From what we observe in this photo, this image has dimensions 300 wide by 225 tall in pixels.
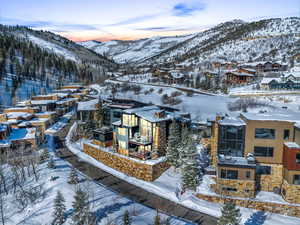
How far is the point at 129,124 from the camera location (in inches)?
1184

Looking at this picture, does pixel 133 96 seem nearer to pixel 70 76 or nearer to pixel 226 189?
pixel 226 189

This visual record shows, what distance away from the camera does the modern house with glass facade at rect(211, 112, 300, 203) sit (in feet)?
70.3

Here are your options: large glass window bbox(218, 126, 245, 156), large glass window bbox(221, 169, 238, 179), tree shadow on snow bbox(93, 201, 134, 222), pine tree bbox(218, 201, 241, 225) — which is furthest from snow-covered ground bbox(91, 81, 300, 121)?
pine tree bbox(218, 201, 241, 225)

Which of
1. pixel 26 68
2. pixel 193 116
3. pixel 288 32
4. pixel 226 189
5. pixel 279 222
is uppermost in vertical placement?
pixel 288 32

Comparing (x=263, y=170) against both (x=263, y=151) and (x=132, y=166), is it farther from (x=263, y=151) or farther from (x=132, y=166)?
(x=132, y=166)

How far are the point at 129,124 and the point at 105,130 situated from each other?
15.1 feet

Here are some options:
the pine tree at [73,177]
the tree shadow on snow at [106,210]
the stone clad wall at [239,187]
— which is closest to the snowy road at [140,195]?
the tree shadow on snow at [106,210]

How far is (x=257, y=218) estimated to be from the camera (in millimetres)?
20422

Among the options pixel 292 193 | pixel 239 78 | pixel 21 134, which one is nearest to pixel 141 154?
pixel 292 193

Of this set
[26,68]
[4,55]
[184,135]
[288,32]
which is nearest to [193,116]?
[184,135]

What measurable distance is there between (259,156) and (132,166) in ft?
43.6

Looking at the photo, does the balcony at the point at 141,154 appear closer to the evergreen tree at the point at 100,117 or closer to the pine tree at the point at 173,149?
the pine tree at the point at 173,149

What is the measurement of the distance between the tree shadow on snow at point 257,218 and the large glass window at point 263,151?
16.8ft

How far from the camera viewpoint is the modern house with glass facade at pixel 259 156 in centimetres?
2144
